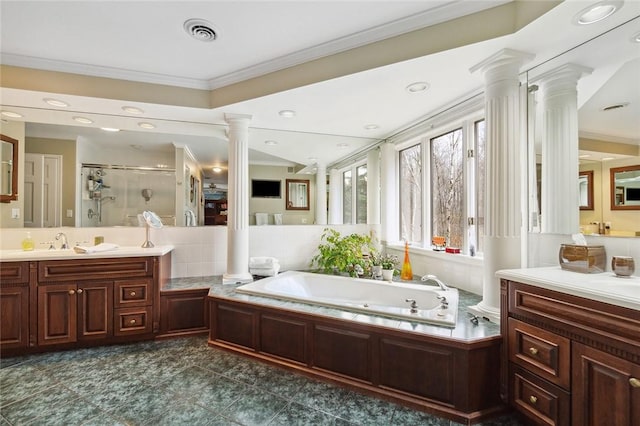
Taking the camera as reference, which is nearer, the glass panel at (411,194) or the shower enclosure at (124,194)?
the shower enclosure at (124,194)

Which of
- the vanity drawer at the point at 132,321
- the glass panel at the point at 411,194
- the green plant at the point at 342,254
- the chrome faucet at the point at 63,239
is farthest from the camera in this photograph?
the glass panel at the point at 411,194

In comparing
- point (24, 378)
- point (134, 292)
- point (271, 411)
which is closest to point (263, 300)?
point (271, 411)

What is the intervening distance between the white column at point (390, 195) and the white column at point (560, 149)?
1910 mm

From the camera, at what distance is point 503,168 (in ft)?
6.29

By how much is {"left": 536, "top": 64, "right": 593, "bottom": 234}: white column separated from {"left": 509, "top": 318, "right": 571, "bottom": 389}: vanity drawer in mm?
754

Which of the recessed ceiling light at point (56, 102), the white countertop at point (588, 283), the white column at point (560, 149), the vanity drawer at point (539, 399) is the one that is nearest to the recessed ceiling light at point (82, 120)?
the recessed ceiling light at point (56, 102)

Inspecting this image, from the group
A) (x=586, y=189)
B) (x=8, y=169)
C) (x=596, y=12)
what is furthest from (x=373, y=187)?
(x=8, y=169)

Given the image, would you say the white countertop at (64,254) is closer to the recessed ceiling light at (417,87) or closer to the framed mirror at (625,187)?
the recessed ceiling light at (417,87)

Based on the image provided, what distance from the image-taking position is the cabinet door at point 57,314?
8.21 feet

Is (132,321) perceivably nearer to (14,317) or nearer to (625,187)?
(14,317)

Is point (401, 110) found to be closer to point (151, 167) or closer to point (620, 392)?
point (620, 392)

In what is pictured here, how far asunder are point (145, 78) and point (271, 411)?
283 cm

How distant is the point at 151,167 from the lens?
3227 mm

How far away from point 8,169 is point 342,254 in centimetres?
343
